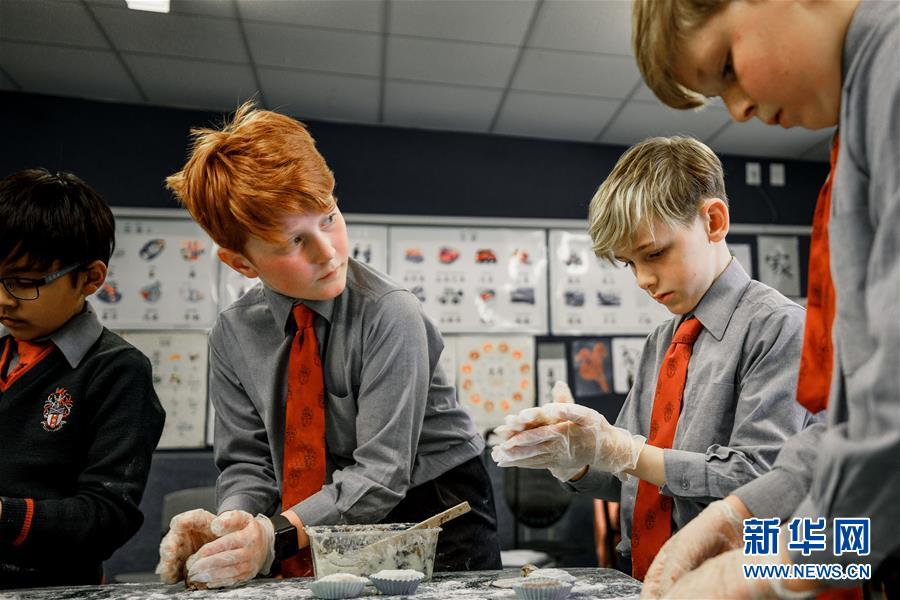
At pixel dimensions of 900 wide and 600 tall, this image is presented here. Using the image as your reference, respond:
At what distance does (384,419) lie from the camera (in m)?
1.30

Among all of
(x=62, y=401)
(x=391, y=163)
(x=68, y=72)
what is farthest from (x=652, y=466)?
(x=68, y=72)

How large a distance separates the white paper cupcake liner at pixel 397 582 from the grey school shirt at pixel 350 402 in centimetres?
19

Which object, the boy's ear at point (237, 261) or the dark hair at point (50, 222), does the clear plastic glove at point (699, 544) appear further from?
the dark hair at point (50, 222)

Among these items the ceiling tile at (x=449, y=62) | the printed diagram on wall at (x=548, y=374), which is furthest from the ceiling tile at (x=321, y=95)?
the printed diagram on wall at (x=548, y=374)

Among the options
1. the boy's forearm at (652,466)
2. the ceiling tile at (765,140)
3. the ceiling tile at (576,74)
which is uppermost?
the ceiling tile at (576,74)

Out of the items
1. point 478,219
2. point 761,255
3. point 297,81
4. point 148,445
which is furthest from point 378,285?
point 761,255

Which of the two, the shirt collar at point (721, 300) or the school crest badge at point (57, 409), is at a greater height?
the shirt collar at point (721, 300)

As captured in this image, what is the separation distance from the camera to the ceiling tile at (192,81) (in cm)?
338

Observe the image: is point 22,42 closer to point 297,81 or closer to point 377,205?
point 297,81

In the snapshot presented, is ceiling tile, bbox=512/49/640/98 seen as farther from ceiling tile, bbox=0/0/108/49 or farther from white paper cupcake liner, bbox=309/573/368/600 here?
white paper cupcake liner, bbox=309/573/368/600

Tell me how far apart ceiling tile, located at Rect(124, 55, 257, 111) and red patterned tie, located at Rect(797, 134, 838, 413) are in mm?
2980

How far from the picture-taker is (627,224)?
1327 mm

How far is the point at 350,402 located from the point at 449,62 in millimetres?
2390

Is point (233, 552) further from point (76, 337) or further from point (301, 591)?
point (76, 337)
